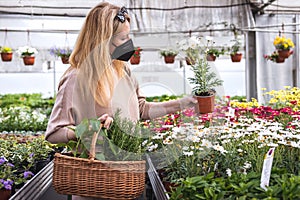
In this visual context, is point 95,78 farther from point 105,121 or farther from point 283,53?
point 283,53

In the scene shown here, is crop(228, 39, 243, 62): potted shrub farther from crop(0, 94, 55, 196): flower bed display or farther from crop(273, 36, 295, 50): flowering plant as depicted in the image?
crop(0, 94, 55, 196): flower bed display

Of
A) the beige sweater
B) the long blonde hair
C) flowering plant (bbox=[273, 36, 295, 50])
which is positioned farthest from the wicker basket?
flowering plant (bbox=[273, 36, 295, 50])

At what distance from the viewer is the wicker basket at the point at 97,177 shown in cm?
158

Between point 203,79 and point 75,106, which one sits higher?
point 203,79

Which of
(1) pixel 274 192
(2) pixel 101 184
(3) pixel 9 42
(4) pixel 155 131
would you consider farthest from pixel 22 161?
(3) pixel 9 42

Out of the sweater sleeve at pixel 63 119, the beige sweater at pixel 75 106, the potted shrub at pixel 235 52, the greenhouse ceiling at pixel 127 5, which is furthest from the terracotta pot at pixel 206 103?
Answer: the potted shrub at pixel 235 52

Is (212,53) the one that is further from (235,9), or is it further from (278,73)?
(278,73)

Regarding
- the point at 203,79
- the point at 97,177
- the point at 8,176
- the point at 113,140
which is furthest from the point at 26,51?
the point at 97,177

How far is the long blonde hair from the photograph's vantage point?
1.84m

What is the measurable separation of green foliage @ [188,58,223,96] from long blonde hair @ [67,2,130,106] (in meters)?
0.47

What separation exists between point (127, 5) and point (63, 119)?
378cm

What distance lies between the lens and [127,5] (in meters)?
5.31

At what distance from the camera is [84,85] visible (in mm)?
1831

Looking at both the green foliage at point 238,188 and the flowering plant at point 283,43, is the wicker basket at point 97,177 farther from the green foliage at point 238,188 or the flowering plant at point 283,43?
the flowering plant at point 283,43
